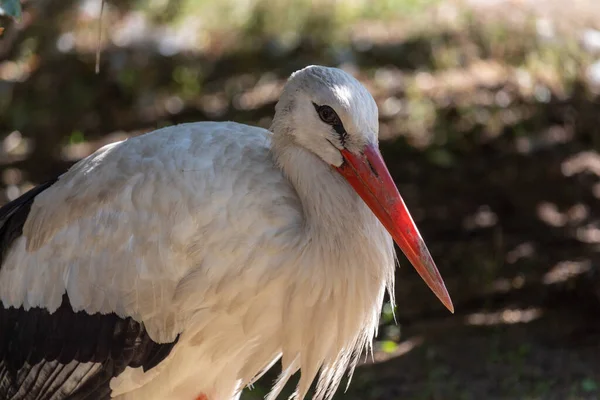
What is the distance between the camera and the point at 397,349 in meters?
4.43

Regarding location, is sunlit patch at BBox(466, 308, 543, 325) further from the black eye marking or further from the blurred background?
the black eye marking

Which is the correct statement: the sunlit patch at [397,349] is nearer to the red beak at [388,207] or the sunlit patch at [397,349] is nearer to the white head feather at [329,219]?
the white head feather at [329,219]

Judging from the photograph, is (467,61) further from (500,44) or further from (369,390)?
(369,390)

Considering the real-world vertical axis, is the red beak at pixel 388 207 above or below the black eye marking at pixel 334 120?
below

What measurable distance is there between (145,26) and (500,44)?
2491 mm

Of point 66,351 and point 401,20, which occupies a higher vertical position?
point 66,351

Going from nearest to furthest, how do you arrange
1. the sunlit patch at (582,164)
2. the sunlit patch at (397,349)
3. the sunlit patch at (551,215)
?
the sunlit patch at (397,349)
the sunlit patch at (551,215)
the sunlit patch at (582,164)

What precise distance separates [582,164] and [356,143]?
10.7 ft

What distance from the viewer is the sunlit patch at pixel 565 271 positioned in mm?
4832

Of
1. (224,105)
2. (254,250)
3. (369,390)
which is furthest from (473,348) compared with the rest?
(224,105)

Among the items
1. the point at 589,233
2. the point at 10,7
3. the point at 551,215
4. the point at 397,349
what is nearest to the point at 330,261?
the point at 10,7

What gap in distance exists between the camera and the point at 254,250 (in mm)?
2834

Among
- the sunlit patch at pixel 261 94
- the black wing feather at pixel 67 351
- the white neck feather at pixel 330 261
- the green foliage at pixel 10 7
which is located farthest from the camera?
the sunlit patch at pixel 261 94

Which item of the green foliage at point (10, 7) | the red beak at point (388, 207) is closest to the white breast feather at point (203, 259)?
the red beak at point (388, 207)
